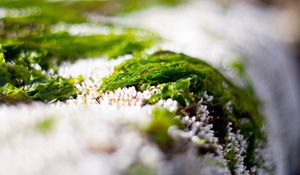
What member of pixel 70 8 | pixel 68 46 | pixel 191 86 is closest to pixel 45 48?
pixel 68 46

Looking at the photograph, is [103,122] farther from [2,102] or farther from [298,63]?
[298,63]

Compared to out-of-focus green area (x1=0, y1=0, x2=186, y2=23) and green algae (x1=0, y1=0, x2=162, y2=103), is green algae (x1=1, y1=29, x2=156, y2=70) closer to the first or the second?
green algae (x1=0, y1=0, x2=162, y2=103)

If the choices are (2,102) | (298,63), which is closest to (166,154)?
(2,102)

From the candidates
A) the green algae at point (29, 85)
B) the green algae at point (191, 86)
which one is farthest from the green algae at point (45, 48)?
the green algae at point (191, 86)

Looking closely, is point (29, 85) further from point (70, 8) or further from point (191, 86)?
point (70, 8)

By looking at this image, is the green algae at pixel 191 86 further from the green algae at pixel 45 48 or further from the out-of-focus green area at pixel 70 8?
the out-of-focus green area at pixel 70 8

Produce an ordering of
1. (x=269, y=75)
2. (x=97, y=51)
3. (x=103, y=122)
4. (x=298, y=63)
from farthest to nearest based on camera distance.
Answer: (x=298, y=63), (x=269, y=75), (x=97, y=51), (x=103, y=122)

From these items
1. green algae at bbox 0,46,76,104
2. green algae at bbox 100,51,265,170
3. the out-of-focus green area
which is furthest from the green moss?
the out-of-focus green area

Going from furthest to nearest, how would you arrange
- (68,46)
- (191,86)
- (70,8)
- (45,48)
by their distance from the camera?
1. (70,8)
2. (68,46)
3. (45,48)
4. (191,86)
